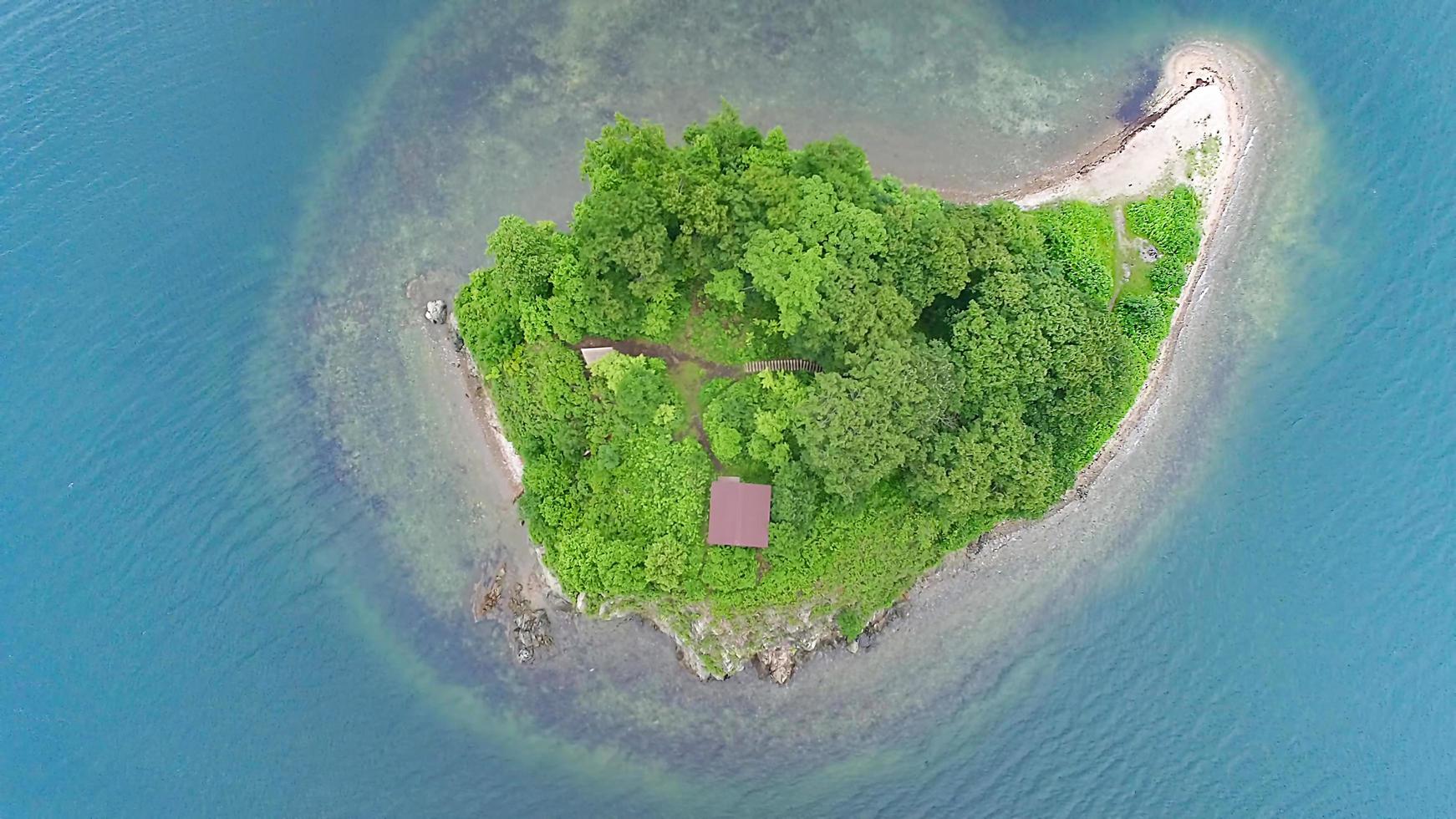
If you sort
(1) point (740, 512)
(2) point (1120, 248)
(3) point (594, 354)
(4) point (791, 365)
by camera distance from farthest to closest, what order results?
(2) point (1120, 248) → (3) point (594, 354) → (4) point (791, 365) → (1) point (740, 512)

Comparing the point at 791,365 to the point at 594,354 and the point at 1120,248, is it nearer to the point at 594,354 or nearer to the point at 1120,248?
the point at 594,354

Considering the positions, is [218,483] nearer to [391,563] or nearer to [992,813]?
[391,563]

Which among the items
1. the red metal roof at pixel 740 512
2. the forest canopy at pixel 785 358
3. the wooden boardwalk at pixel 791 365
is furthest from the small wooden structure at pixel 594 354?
the red metal roof at pixel 740 512

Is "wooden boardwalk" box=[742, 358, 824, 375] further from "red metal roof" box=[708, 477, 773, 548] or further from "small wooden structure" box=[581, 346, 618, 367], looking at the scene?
"small wooden structure" box=[581, 346, 618, 367]

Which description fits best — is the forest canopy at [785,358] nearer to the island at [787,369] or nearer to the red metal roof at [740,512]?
the island at [787,369]

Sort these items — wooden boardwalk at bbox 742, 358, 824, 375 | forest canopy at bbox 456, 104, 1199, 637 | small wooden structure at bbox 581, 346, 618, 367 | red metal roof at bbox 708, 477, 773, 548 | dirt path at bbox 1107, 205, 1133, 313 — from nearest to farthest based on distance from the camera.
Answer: forest canopy at bbox 456, 104, 1199, 637
red metal roof at bbox 708, 477, 773, 548
wooden boardwalk at bbox 742, 358, 824, 375
small wooden structure at bbox 581, 346, 618, 367
dirt path at bbox 1107, 205, 1133, 313

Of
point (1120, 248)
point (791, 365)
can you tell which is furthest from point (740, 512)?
point (1120, 248)

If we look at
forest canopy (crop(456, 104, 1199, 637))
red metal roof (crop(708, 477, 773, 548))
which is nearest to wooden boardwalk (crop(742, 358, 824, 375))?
forest canopy (crop(456, 104, 1199, 637))
